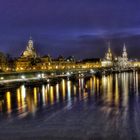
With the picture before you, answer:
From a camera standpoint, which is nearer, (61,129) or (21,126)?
(61,129)

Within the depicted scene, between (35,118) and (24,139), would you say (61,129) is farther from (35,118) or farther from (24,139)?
(35,118)

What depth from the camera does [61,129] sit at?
1420 centimetres

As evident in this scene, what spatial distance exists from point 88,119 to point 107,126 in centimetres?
224

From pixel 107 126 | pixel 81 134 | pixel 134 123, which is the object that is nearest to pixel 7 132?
pixel 81 134

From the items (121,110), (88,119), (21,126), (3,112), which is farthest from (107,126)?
(3,112)

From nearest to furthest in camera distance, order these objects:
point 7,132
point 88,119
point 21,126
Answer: point 7,132
point 21,126
point 88,119

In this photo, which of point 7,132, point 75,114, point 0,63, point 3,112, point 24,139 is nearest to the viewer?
point 24,139

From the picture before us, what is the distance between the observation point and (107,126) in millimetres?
14648

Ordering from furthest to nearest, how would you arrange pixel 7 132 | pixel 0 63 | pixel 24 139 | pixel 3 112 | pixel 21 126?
pixel 0 63 → pixel 3 112 → pixel 21 126 → pixel 7 132 → pixel 24 139

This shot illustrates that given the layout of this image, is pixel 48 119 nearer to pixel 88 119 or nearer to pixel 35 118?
pixel 35 118

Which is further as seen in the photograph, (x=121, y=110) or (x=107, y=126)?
(x=121, y=110)

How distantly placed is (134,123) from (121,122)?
61 centimetres

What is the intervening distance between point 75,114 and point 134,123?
164 inches

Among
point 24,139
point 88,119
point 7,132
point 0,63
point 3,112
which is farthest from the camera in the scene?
point 0,63
